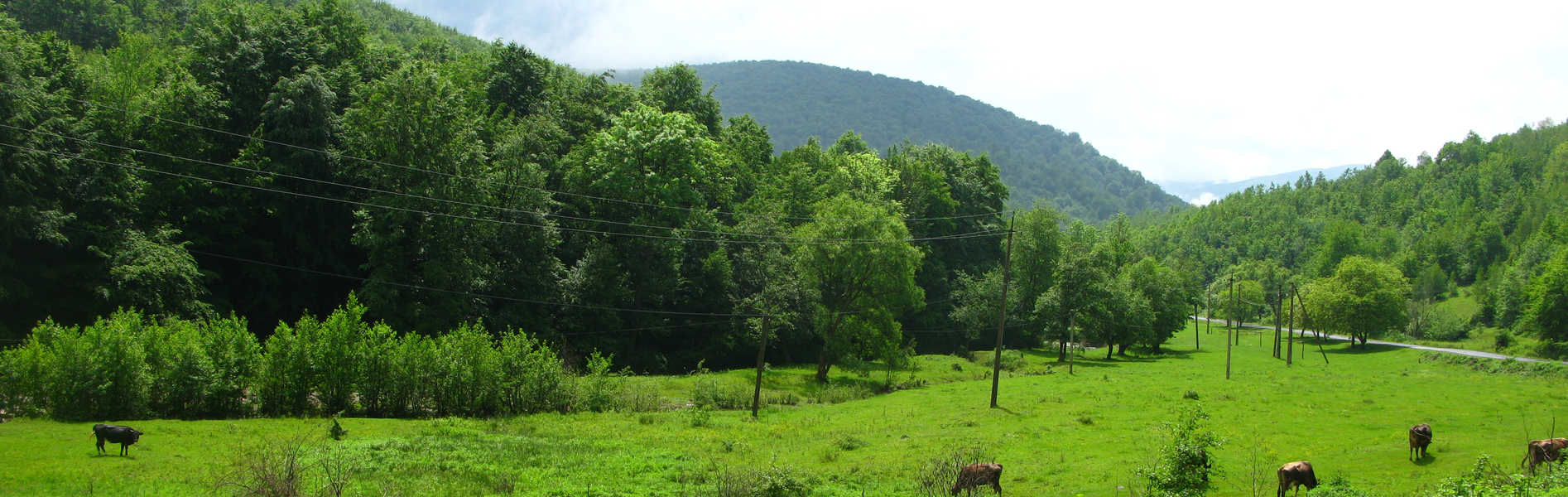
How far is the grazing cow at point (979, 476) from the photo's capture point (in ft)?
59.9

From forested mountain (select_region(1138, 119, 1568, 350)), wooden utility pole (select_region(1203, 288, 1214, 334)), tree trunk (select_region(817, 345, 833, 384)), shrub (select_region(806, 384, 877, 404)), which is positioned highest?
forested mountain (select_region(1138, 119, 1568, 350))

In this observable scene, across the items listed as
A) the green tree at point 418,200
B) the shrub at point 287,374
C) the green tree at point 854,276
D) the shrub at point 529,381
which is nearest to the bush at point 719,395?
the shrub at point 529,381

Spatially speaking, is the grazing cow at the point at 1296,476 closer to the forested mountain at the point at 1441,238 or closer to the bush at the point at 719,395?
the bush at the point at 719,395

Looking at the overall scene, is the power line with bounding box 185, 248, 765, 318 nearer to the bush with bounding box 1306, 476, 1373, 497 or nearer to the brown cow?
the bush with bounding box 1306, 476, 1373, 497

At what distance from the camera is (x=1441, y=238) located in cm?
13625

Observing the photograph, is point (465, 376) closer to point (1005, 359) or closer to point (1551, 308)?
point (1005, 359)

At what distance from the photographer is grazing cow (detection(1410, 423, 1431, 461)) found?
69.5 feet

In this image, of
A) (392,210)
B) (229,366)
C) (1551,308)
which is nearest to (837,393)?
(392,210)

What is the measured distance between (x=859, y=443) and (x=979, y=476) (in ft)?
30.1

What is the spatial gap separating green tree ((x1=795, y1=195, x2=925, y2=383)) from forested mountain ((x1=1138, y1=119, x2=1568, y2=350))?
63.8 meters

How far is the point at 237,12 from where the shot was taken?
45.6 m

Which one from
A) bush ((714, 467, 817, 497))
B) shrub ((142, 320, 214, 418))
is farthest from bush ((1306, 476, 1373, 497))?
shrub ((142, 320, 214, 418))

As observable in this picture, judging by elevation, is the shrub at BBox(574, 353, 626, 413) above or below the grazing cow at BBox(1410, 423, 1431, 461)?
below

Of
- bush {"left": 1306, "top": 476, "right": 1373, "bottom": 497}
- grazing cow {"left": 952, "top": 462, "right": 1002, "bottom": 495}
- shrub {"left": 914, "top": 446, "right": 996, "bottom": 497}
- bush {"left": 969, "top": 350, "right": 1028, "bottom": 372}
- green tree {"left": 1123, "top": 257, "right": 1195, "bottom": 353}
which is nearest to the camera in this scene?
bush {"left": 1306, "top": 476, "right": 1373, "bottom": 497}
